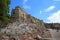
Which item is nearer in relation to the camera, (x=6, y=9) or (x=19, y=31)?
(x=19, y=31)

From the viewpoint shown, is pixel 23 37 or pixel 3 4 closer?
pixel 23 37

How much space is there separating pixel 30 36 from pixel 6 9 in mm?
12557

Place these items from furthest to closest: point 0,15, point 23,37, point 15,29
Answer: point 0,15
point 15,29
point 23,37

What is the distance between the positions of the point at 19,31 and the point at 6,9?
1188 cm

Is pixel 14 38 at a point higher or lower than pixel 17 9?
lower

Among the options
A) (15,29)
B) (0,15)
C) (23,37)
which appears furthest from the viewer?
(0,15)

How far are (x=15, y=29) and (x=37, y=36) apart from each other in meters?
1.71

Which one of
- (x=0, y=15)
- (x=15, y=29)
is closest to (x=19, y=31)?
(x=15, y=29)

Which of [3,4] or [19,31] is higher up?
[3,4]

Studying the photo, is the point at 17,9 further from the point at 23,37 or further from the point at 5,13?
the point at 23,37

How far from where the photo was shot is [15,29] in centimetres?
1554

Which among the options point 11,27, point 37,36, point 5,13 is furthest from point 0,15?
point 37,36

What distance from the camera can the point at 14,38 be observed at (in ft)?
47.2

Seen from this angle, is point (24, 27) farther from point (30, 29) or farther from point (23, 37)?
point (23, 37)
